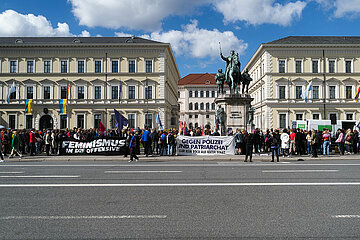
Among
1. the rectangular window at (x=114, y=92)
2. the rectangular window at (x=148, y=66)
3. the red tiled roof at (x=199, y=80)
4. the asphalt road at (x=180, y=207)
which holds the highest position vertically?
the red tiled roof at (x=199, y=80)

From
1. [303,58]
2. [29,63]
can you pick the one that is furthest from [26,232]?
[303,58]

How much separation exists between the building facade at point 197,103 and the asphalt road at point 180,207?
91.3 meters

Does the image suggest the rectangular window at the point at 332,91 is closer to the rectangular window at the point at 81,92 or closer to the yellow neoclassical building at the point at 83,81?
the yellow neoclassical building at the point at 83,81

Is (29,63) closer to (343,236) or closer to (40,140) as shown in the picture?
(40,140)

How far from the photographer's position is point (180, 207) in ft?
20.8

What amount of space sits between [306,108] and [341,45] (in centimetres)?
1328

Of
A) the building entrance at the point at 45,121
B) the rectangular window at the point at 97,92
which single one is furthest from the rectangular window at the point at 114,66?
the building entrance at the point at 45,121

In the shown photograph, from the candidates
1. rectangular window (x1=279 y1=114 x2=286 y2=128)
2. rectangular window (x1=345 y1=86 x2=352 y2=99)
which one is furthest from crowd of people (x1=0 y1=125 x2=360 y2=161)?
rectangular window (x1=345 y1=86 x2=352 y2=99)

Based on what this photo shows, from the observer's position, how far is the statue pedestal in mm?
23703

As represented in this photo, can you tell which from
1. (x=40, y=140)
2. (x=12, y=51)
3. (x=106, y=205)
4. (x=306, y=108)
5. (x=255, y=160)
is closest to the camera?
(x=106, y=205)

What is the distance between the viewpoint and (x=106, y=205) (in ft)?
21.5

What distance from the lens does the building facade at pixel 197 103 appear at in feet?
332

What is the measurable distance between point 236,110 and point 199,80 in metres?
82.6

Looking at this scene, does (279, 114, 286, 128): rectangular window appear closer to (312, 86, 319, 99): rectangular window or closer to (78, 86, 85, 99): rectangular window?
(312, 86, 319, 99): rectangular window
